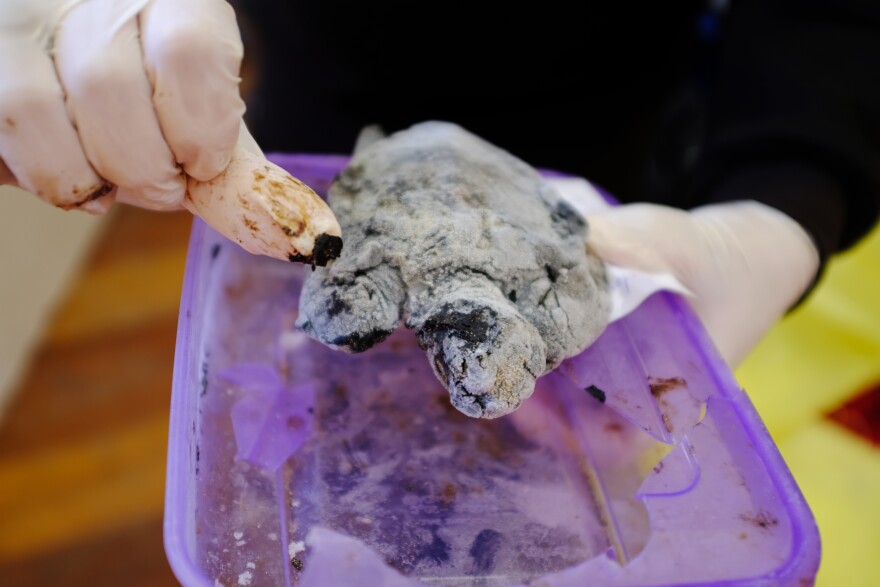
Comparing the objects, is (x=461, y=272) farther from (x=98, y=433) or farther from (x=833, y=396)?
(x=98, y=433)

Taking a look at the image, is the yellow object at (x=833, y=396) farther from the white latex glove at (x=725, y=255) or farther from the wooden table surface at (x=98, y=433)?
the wooden table surface at (x=98, y=433)

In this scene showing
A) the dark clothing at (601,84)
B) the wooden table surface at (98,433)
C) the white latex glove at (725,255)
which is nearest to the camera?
the white latex glove at (725,255)

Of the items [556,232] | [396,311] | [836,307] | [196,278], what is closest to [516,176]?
[556,232]

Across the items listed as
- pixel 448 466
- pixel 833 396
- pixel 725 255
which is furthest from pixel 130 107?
pixel 833 396

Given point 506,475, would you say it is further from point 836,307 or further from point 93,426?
point 93,426

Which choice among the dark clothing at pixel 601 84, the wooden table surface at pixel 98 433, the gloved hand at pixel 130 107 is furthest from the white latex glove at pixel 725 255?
the wooden table surface at pixel 98 433
